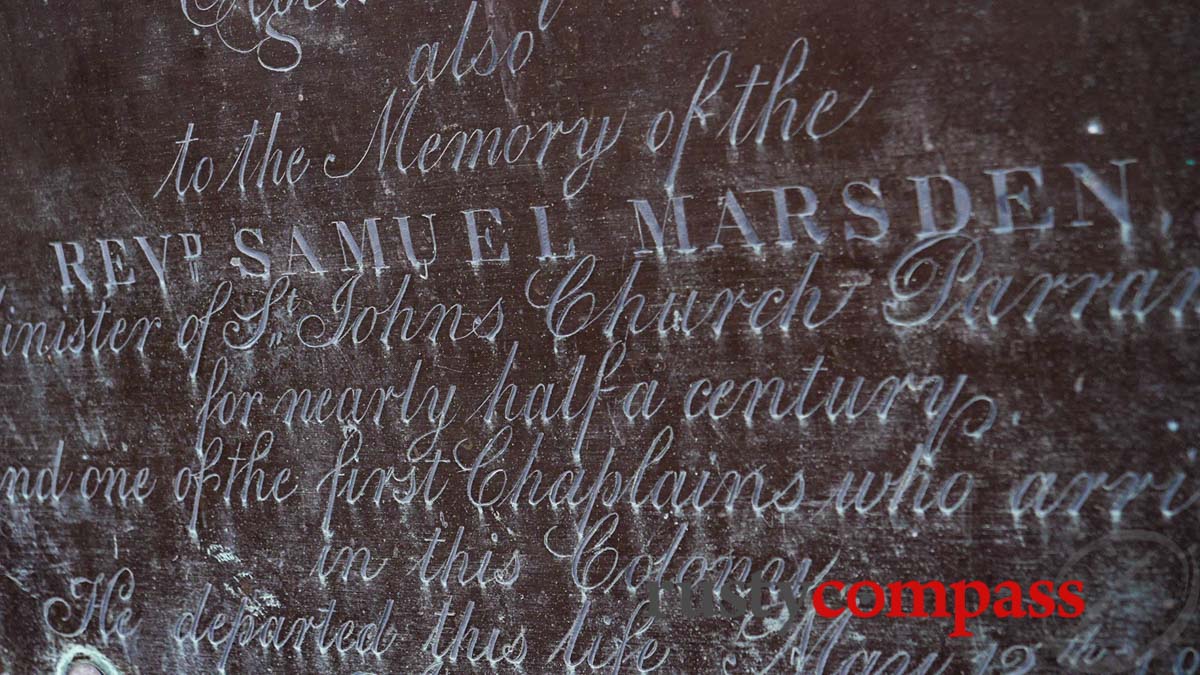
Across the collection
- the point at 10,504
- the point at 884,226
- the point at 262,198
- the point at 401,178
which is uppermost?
the point at 884,226

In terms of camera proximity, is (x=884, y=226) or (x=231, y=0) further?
(x=231, y=0)

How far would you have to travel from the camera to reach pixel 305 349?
1984 millimetres

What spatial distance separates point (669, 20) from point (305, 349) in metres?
1.12

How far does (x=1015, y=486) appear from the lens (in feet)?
5.33

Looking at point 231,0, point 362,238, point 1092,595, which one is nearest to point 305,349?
point 362,238

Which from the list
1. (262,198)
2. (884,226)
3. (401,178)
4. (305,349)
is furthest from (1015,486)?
(262,198)

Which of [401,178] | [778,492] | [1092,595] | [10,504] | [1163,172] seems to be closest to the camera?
[1163,172]

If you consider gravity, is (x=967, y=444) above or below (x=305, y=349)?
above

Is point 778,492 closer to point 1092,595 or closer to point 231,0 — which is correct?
point 1092,595

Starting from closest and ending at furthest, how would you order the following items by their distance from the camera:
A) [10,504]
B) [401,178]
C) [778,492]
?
1. [778,492]
2. [401,178]
3. [10,504]

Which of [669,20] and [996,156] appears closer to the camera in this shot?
[996,156]

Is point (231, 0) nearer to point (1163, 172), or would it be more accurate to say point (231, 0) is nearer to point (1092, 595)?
point (1163, 172)

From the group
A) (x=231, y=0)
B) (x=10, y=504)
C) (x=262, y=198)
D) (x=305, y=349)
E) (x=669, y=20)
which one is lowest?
(x=10, y=504)

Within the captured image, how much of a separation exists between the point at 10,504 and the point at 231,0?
58.0 inches
